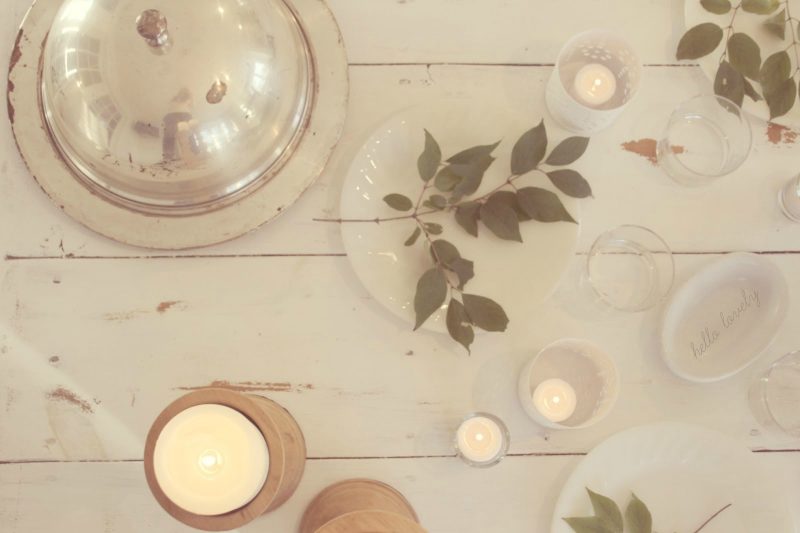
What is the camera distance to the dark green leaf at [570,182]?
0.60m

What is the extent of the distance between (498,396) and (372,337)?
124mm

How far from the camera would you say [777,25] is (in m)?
0.64

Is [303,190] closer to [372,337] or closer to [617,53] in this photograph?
[372,337]

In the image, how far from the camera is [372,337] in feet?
2.03

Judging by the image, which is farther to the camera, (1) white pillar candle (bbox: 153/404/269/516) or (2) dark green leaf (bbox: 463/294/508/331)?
(2) dark green leaf (bbox: 463/294/508/331)

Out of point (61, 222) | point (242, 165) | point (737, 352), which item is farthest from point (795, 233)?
point (61, 222)

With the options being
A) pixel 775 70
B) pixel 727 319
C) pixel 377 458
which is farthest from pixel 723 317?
pixel 377 458

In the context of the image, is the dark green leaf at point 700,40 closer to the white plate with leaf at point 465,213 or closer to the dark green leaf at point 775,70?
the dark green leaf at point 775,70

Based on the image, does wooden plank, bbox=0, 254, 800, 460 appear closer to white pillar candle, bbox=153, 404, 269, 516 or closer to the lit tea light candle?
the lit tea light candle

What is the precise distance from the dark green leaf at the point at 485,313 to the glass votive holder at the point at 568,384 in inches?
1.9

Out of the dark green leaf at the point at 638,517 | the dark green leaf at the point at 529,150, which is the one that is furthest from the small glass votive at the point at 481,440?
the dark green leaf at the point at 529,150

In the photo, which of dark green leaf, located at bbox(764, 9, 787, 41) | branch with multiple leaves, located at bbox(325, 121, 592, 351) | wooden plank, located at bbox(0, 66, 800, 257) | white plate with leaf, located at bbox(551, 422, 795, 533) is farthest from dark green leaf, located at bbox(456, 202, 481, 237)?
dark green leaf, located at bbox(764, 9, 787, 41)

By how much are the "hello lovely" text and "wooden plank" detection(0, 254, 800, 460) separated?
0.11 feet

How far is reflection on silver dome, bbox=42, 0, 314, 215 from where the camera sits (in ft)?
1.69
